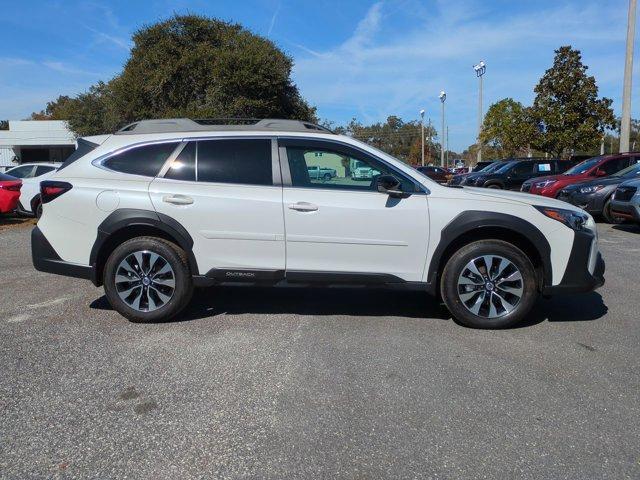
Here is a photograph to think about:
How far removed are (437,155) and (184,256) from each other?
323 feet

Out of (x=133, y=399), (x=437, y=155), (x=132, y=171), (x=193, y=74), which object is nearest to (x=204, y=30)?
(x=193, y=74)

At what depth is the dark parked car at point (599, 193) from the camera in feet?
41.0

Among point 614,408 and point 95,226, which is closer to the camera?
point 614,408

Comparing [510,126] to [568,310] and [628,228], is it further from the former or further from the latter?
[568,310]

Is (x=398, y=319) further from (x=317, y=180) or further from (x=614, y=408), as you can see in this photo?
(x=614, y=408)

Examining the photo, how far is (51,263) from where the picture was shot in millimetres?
5238

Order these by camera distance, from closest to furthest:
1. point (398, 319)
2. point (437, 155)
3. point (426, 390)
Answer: point (426, 390), point (398, 319), point (437, 155)

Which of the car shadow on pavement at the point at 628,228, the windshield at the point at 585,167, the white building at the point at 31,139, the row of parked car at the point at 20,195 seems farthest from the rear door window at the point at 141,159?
the white building at the point at 31,139

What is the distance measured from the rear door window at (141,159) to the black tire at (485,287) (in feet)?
9.41

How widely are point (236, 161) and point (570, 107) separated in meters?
23.5

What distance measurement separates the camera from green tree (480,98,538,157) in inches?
1029

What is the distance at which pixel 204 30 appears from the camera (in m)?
27.2

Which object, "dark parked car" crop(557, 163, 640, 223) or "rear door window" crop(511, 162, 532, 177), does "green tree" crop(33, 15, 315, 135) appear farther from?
"dark parked car" crop(557, 163, 640, 223)

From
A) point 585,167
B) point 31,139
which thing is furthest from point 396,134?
point 585,167
